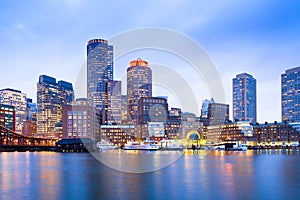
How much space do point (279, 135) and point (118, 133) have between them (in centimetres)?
8605

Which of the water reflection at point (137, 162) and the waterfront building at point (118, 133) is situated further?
the waterfront building at point (118, 133)

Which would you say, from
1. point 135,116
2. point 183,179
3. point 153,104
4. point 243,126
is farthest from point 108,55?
point 183,179

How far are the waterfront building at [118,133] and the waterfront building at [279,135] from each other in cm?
6919

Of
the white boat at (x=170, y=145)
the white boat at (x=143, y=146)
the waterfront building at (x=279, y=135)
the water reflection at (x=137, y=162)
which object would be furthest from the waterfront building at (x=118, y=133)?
the water reflection at (x=137, y=162)

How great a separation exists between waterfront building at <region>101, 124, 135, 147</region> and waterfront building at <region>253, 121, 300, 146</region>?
6919 cm

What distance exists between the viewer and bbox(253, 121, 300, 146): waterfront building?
617 ft

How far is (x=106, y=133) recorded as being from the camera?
639ft

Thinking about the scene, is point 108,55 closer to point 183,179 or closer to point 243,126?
point 243,126

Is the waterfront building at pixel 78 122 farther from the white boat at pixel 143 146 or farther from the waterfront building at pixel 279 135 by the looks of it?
the waterfront building at pixel 279 135

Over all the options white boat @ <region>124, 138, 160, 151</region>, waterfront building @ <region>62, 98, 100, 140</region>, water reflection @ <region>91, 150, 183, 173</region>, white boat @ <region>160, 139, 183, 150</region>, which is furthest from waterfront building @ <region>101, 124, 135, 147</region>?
water reflection @ <region>91, 150, 183, 173</region>

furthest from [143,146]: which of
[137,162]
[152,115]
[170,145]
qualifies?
[137,162]

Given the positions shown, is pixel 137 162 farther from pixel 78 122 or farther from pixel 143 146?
pixel 78 122

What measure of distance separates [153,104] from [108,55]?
51.7 metres

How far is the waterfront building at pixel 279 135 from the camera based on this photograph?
188000 mm
